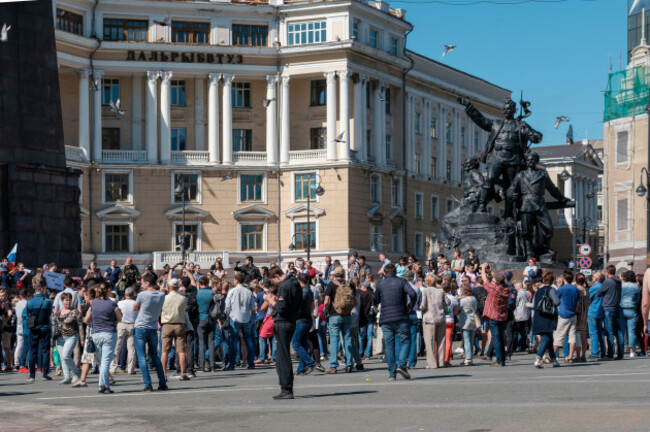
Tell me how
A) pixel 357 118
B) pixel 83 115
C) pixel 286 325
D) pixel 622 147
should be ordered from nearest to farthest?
1. pixel 286 325
2. pixel 83 115
3. pixel 622 147
4. pixel 357 118

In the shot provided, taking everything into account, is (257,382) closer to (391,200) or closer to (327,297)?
(327,297)

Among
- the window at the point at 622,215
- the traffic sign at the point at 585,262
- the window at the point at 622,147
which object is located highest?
the window at the point at 622,147

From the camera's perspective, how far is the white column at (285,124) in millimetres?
81938

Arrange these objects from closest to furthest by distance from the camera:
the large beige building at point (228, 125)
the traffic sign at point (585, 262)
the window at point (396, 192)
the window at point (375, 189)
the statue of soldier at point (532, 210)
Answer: the statue of soldier at point (532, 210) < the traffic sign at point (585, 262) < the large beige building at point (228, 125) < the window at point (375, 189) < the window at point (396, 192)

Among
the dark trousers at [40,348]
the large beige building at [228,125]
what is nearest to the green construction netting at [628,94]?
the large beige building at [228,125]

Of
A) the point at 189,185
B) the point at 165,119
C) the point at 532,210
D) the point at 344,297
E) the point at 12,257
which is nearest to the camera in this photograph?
the point at 344,297

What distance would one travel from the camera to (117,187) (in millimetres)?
80000

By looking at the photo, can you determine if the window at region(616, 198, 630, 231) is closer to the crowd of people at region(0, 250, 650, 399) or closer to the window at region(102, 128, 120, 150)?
the window at region(102, 128, 120, 150)

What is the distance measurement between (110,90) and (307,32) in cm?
1202

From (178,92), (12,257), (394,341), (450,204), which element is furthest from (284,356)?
(450,204)

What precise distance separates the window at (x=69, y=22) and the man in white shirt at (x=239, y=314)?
52.5 metres

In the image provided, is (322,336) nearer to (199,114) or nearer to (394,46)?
(199,114)

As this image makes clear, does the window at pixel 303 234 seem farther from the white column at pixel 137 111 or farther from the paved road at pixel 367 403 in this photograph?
the paved road at pixel 367 403

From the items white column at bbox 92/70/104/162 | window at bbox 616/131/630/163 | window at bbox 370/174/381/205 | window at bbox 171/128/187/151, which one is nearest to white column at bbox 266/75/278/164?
window at bbox 171/128/187/151
